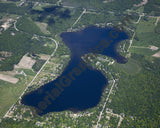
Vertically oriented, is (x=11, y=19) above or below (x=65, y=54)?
above

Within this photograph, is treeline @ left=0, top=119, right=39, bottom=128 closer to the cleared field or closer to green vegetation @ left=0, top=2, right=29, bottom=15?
the cleared field

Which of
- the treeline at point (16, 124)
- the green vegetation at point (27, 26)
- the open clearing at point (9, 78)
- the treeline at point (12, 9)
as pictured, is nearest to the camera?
the treeline at point (16, 124)

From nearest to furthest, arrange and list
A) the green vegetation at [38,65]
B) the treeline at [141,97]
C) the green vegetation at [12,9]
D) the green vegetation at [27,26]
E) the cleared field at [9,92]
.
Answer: the treeline at [141,97] < the cleared field at [9,92] < the green vegetation at [38,65] < the green vegetation at [27,26] < the green vegetation at [12,9]

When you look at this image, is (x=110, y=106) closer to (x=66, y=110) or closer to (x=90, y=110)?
(x=90, y=110)

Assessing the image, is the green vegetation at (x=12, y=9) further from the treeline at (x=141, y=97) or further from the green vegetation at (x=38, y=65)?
the treeline at (x=141, y=97)

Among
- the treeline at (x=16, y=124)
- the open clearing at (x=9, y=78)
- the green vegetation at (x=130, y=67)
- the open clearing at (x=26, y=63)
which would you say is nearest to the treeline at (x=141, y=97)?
the green vegetation at (x=130, y=67)

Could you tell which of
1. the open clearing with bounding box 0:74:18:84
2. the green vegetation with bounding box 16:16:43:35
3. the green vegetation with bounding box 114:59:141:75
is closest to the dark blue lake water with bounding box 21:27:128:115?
the green vegetation with bounding box 114:59:141:75

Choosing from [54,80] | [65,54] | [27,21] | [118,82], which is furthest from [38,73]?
[27,21]
